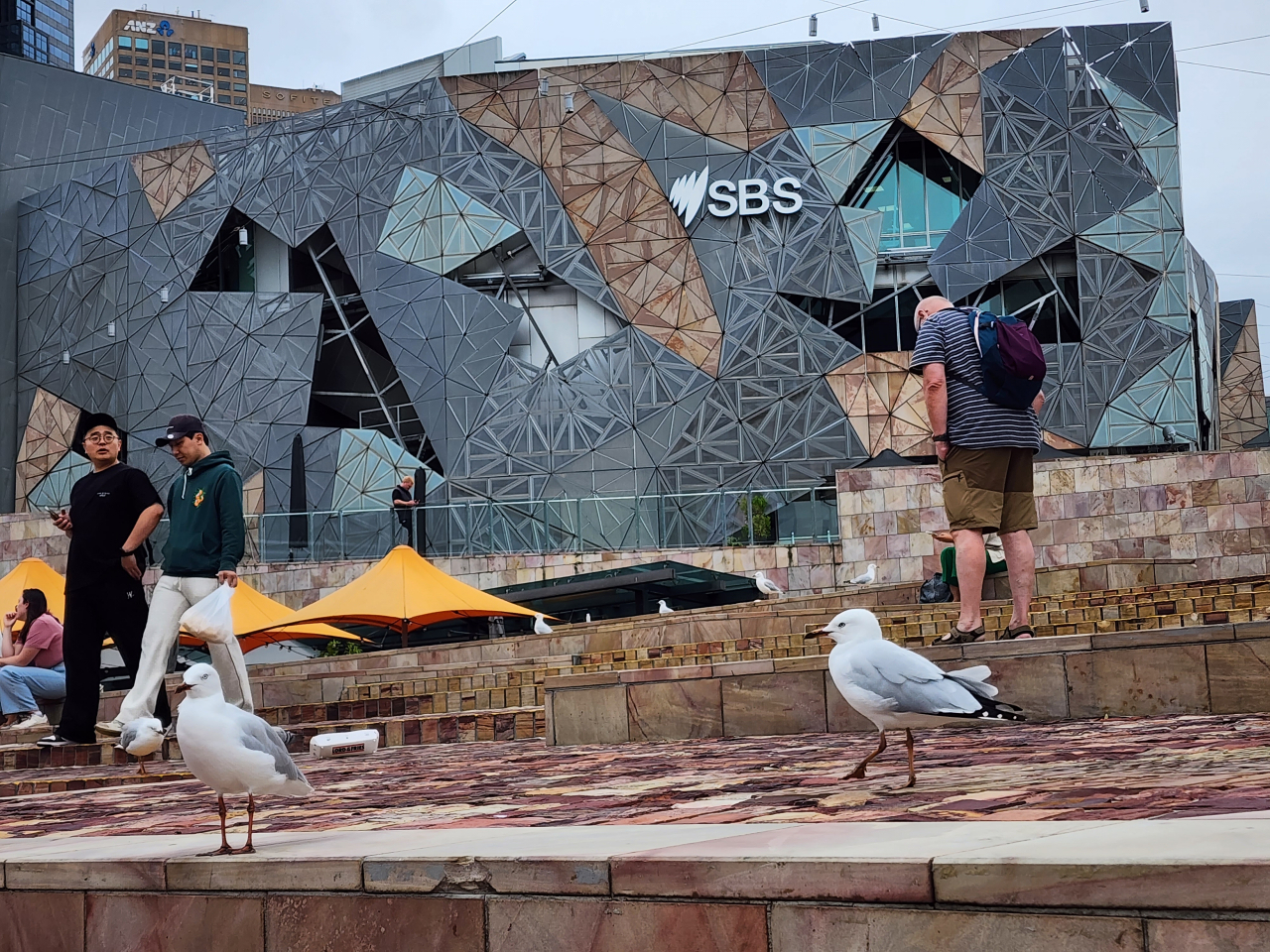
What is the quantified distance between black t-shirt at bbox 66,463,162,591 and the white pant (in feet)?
1.73

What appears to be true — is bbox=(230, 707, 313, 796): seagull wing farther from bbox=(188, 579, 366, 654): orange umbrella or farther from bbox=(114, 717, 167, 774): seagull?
bbox=(188, 579, 366, 654): orange umbrella

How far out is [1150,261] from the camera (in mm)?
28266

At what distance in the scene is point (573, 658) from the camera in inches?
448

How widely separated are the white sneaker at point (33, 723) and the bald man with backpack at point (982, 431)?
6.00 metres

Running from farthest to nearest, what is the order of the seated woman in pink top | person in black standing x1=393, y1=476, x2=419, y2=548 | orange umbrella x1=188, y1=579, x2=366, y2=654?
person in black standing x1=393, y1=476, x2=419, y2=548 < orange umbrella x1=188, y1=579, x2=366, y2=654 < the seated woman in pink top

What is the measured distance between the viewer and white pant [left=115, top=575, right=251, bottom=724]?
7.34 metres

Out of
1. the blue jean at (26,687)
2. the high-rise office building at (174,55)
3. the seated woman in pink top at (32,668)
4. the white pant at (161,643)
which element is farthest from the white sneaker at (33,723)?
the high-rise office building at (174,55)

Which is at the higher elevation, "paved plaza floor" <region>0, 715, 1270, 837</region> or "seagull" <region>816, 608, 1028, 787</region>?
"seagull" <region>816, 608, 1028, 787</region>

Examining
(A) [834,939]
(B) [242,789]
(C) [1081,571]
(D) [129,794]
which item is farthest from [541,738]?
(C) [1081,571]

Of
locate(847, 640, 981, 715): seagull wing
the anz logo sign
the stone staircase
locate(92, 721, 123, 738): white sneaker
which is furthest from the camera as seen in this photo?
the anz logo sign

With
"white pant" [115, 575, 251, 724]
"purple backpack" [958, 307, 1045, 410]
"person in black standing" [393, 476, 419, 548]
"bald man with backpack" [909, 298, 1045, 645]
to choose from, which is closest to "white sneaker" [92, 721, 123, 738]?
"white pant" [115, 575, 251, 724]

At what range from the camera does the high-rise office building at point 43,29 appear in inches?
3340

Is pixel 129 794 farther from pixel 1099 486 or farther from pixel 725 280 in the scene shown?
pixel 725 280

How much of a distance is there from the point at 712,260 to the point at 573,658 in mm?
18801
